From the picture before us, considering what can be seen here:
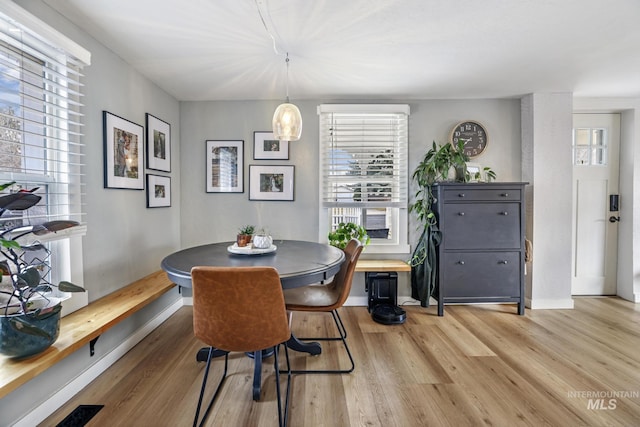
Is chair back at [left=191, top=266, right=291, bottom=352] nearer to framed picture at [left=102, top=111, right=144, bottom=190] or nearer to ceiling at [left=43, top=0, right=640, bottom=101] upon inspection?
framed picture at [left=102, top=111, right=144, bottom=190]

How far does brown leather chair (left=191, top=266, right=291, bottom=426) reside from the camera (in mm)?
1392

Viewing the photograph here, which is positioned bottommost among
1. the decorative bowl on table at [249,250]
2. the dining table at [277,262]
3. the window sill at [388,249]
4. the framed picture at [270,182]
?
the window sill at [388,249]

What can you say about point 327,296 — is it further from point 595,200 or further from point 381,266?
point 595,200

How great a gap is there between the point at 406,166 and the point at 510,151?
1222 mm

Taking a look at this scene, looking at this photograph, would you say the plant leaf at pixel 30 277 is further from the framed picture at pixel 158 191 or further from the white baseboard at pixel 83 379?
the framed picture at pixel 158 191

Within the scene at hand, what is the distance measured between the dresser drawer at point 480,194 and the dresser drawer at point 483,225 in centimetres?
5

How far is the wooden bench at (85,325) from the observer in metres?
1.28

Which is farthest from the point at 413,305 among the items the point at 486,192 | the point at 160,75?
the point at 160,75

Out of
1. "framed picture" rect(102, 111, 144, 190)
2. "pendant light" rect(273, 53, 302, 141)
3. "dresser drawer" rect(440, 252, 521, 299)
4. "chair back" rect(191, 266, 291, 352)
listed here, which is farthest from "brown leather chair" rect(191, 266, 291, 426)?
"dresser drawer" rect(440, 252, 521, 299)

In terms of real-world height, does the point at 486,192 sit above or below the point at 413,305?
above

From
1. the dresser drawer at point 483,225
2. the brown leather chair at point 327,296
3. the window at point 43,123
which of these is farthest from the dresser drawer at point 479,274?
the window at point 43,123

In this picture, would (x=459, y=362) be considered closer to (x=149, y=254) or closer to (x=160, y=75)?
(x=149, y=254)

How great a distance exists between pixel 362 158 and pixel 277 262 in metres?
1.95

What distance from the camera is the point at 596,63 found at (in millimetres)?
2525
